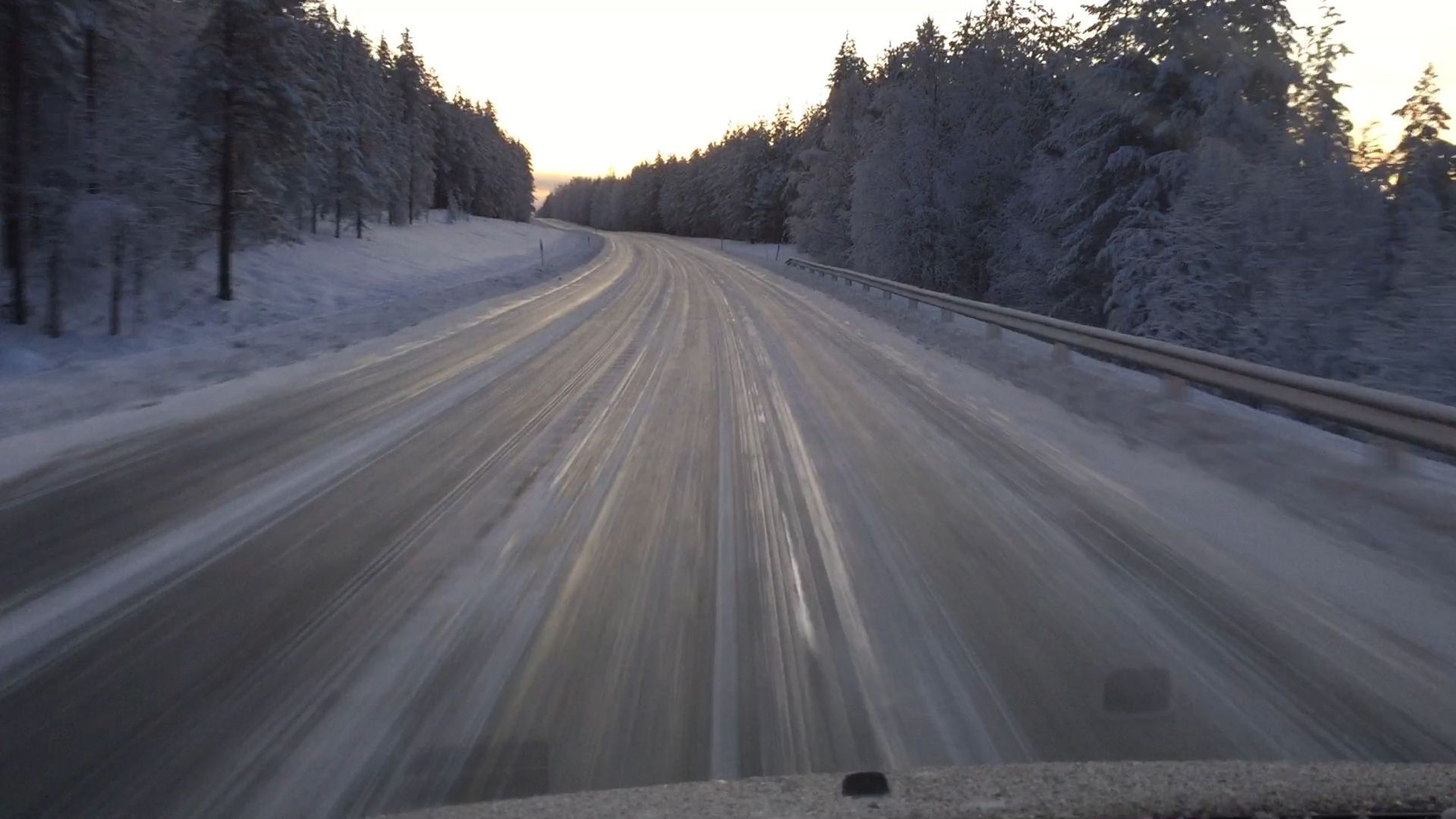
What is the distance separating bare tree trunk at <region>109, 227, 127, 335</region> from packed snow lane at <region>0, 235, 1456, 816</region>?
351 inches

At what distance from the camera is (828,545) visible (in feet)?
21.0

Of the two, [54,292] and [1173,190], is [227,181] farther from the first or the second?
[1173,190]

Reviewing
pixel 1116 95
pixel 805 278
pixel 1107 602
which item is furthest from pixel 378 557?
pixel 805 278

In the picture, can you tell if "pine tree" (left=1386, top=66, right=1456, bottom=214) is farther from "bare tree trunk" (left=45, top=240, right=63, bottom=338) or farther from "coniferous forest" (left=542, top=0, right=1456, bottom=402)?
"bare tree trunk" (left=45, top=240, right=63, bottom=338)

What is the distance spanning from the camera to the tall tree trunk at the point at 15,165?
16234 mm

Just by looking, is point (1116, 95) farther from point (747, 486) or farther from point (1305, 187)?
point (747, 486)

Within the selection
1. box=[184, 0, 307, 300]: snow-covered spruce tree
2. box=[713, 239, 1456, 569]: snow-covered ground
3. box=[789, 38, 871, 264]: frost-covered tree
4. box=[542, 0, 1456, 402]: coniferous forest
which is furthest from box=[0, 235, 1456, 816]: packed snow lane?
box=[789, 38, 871, 264]: frost-covered tree

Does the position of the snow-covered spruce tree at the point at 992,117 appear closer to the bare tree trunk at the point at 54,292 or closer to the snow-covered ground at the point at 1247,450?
the snow-covered ground at the point at 1247,450

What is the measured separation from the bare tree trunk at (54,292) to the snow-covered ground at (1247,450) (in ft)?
43.7

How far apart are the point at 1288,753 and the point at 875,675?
1.53 m

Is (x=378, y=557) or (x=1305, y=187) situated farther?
(x=1305, y=187)

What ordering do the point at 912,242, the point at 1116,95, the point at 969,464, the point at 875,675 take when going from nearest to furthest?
the point at 875,675 < the point at 969,464 < the point at 1116,95 < the point at 912,242

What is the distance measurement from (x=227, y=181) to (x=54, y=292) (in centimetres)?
852

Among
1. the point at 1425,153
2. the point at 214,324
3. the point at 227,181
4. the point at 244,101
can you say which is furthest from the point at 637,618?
the point at 227,181
